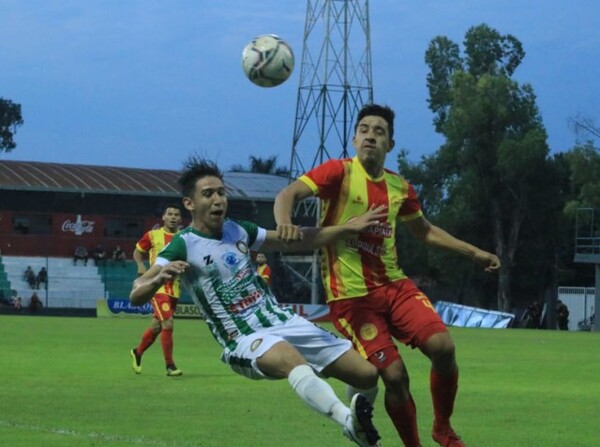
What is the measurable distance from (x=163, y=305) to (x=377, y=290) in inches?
367

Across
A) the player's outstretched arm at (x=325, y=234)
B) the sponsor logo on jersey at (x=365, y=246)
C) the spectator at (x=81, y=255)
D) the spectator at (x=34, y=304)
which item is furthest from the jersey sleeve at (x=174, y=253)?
the spectator at (x=81, y=255)


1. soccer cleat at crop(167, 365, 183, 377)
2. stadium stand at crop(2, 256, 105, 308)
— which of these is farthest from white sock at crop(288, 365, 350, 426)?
stadium stand at crop(2, 256, 105, 308)

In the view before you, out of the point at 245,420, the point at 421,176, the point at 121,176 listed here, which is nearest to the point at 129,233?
the point at 121,176

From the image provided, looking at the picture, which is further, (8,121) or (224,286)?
(8,121)

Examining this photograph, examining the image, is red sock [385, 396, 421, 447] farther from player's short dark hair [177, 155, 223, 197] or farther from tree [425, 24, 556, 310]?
tree [425, 24, 556, 310]

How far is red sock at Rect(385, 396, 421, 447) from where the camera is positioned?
31.2 ft

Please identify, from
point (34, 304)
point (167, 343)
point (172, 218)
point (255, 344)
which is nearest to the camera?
point (255, 344)

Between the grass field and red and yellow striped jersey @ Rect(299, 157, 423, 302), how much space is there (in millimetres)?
1516

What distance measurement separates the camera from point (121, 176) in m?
77.9

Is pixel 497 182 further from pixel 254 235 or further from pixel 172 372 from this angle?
pixel 254 235

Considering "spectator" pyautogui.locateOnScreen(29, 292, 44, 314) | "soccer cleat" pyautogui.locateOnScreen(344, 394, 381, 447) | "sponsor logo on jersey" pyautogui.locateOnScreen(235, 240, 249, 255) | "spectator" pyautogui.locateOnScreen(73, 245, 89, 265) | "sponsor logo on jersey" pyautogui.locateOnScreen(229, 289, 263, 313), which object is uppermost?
"sponsor logo on jersey" pyautogui.locateOnScreen(235, 240, 249, 255)

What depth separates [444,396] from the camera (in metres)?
9.89

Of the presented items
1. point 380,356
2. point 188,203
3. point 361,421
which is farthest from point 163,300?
point 361,421

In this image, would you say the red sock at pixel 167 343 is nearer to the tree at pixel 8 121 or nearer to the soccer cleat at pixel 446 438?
the soccer cleat at pixel 446 438
